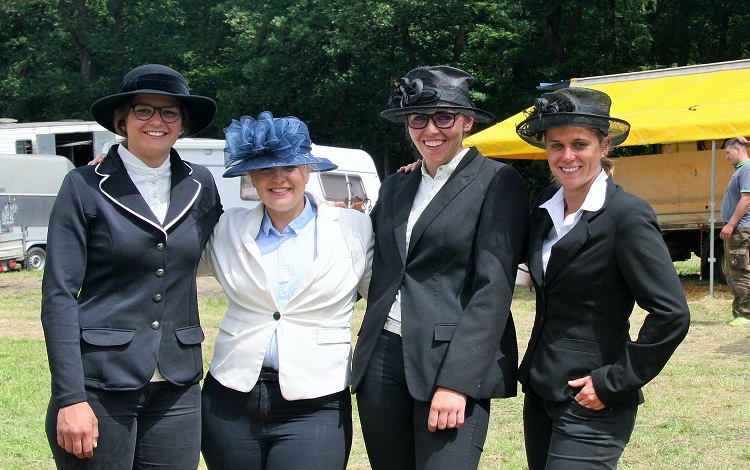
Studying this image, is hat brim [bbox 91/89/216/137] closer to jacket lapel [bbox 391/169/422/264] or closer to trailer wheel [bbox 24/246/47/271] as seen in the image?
jacket lapel [bbox 391/169/422/264]

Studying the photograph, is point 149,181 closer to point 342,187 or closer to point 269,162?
point 269,162

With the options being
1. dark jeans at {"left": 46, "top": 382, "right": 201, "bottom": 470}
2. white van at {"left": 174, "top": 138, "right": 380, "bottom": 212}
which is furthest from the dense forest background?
dark jeans at {"left": 46, "top": 382, "right": 201, "bottom": 470}

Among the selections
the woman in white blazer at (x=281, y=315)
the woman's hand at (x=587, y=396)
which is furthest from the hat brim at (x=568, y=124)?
the woman's hand at (x=587, y=396)

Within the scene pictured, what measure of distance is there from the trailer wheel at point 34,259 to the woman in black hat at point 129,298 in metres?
15.2

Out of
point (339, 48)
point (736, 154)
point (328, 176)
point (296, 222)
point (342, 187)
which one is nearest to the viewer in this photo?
point (296, 222)

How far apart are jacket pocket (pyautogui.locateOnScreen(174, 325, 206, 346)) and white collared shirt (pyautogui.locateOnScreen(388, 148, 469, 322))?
664 mm

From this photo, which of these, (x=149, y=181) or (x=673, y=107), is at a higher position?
(x=149, y=181)

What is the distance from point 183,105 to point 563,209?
4.42 feet

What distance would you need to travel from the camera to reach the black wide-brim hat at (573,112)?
2.80 metres

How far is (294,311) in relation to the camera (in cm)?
299

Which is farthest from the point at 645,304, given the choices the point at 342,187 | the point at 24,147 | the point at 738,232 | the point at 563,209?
the point at 24,147

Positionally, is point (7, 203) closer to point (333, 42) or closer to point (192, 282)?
point (333, 42)

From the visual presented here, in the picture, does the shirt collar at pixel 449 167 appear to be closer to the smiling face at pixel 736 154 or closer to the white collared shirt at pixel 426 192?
the white collared shirt at pixel 426 192

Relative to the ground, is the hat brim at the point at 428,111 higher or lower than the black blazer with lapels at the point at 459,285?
higher
